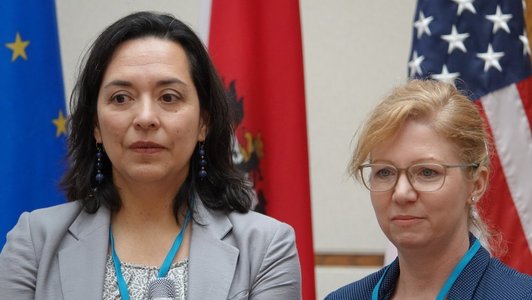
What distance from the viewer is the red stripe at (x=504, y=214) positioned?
286 centimetres

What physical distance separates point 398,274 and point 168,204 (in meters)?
0.65

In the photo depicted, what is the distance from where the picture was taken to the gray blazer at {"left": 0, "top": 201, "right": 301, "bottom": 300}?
7.07ft

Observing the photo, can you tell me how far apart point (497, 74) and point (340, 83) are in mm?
1793

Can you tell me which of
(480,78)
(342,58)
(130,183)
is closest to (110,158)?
(130,183)

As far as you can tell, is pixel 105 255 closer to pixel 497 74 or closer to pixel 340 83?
pixel 497 74

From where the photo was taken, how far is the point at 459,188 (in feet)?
6.18

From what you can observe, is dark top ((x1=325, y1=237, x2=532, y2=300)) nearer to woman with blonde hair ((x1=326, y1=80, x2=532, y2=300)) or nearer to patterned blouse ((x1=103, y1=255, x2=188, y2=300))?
woman with blonde hair ((x1=326, y1=80, x2=532, y2=300))

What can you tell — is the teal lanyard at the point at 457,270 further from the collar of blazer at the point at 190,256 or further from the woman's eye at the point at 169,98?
the woman's eye at the point at 169,98

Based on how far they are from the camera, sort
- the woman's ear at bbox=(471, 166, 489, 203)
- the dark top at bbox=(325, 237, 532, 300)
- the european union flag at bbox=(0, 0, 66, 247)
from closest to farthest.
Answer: the dark top at bbox=(325, 237, 532, 300) → the woman's ear at bbox=(471, 166, 489, 203) → the european union flag at bbox=(0, 0, 66, 247)

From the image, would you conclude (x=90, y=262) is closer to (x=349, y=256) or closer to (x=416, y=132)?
(x=416, y=132)

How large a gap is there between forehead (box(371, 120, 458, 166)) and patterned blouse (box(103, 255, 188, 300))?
596mm

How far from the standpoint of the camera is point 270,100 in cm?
322

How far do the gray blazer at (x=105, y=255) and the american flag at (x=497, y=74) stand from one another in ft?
3.07

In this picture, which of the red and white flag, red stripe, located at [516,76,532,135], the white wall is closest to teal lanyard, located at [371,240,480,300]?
red stripe, located at [516,76,532,135]
